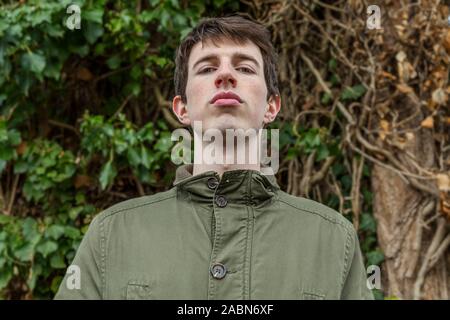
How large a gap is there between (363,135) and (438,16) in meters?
0.58

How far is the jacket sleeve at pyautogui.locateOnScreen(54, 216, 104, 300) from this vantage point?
4.30ft

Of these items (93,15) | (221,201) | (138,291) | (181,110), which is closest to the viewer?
(138,291)

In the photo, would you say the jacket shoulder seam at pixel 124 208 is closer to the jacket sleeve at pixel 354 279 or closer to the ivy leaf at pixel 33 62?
the jacket sleeve at pixel 354 279

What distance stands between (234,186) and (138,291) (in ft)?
0.96

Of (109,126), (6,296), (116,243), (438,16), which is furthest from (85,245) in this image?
(438,16)

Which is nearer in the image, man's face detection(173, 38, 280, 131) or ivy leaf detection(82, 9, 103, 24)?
man's face detection(173, 38, 280, 131)

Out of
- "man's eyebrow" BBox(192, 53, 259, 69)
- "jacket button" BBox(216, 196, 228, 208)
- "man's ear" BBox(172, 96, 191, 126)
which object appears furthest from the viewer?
"man's ear" BBox(172, 96, 191, 126)

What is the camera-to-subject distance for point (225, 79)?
4.82 ft

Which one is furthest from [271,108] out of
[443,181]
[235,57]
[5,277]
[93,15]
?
[5,277]

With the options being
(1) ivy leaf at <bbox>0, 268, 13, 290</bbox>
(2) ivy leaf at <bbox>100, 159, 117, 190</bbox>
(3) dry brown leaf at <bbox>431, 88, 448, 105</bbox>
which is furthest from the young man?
(1) ivy leaf at <bbox>0, 268, 13, 290</bbox>

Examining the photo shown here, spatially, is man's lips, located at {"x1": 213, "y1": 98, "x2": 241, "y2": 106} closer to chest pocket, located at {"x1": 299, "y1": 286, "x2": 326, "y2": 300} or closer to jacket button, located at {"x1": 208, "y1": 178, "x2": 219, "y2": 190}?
jacket button, located at {"x1": 208, "y1": 178, "x2": 219, "y2": 190}

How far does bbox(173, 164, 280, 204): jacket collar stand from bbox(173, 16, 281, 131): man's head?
0.36 feet

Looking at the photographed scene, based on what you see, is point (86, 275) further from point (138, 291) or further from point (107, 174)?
point (107, 174)
